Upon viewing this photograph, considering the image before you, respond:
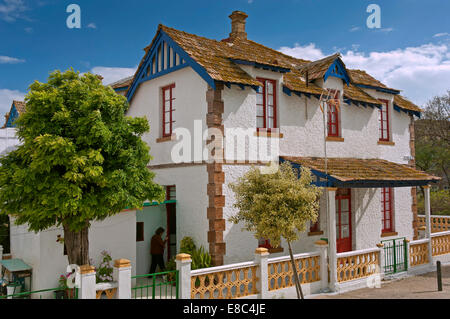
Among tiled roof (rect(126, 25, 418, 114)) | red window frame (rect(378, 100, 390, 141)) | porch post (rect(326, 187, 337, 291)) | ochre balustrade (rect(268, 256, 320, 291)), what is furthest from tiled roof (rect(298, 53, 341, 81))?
ochre balustrade (rect(268, 256, 320, 291))

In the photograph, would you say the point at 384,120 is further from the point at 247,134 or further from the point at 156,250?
the point at 156,250

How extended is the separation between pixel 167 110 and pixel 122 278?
7524 mm

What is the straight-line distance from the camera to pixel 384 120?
63.6ft

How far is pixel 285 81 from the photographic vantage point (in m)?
15.1

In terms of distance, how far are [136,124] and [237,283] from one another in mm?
4945

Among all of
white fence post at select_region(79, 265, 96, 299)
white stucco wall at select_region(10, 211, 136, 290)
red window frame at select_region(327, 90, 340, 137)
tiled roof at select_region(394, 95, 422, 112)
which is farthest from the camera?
tiled roof at select_region(394, 95, 422, 112)

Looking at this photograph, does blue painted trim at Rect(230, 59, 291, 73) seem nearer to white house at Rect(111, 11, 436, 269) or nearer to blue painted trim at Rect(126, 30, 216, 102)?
white house at Rect(111, 11, 436, 269)

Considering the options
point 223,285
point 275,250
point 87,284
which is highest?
point 87,284

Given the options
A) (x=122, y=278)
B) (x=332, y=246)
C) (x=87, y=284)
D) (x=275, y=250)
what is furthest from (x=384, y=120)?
(x=87, y=284)

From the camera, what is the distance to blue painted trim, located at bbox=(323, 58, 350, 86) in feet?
53.5

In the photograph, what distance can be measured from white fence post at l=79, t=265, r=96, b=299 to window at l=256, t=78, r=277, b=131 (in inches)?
303

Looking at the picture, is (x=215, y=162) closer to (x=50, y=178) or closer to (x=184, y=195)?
(x=184, y=195)

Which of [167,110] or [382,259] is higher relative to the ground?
[167,110]
